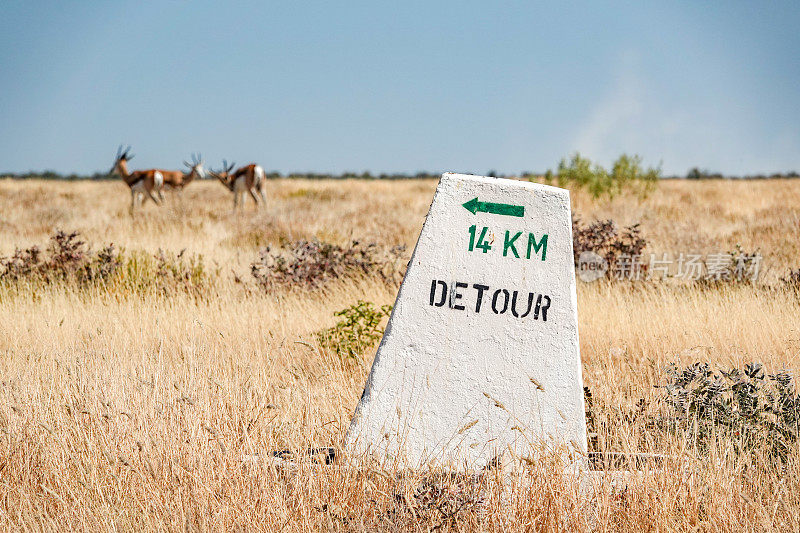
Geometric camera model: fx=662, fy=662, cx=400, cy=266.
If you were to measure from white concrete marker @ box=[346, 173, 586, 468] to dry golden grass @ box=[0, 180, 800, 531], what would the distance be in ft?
0.81

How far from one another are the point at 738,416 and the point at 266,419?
240 cm

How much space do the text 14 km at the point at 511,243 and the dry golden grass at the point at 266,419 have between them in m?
0.90

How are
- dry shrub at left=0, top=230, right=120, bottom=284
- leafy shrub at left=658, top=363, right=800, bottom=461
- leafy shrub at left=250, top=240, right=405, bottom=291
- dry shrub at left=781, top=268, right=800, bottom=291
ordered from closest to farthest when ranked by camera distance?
leafy shrub at left=658, top=363, right=800, bottom=461 < dry shrub at left=781, top=268, right=800, bottom=291 < leafy shrub at left=250, top=240, right=405, bottom=291 < dry shrub at left=0, top=230, right=120, bottom=284

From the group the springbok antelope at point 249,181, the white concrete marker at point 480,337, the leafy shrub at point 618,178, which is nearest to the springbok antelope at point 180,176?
the springbok antelope at point 249,181

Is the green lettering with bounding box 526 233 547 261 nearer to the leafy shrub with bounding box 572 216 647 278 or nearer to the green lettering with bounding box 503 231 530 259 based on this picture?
the green lettering with bounding box 503 231 530 259

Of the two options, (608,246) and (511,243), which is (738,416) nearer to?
(511,243)

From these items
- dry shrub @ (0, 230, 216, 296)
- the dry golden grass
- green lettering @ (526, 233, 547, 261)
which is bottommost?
the dry golden grass

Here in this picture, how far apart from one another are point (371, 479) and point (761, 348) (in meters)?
3.65

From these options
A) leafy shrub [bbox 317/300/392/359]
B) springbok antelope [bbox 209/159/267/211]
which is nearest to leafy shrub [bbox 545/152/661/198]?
springbok antelope [bbox 209/159/267/211]

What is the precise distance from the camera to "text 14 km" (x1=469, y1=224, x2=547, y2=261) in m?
2.88

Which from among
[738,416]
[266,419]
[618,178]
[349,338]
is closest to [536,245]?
[738,416]

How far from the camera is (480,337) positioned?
9.41 ft

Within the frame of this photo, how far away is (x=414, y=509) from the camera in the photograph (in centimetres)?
241

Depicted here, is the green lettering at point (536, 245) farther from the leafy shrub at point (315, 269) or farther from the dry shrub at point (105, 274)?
the dry shrub at point (105, 274)
